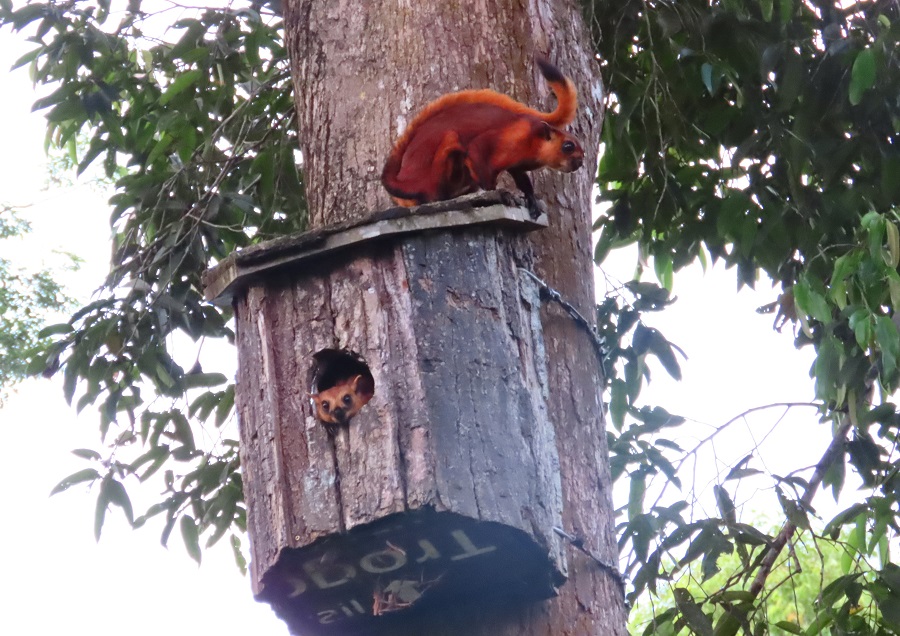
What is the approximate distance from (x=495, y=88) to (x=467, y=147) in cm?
30

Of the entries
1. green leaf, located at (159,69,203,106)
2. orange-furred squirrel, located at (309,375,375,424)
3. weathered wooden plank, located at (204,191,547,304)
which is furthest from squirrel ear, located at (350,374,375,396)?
green leaf, located at (159,69,203,106)

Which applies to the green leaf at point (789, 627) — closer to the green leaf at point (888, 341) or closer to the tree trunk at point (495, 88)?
the green leaf at point (888, 341)

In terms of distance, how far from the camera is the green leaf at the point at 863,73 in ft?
10.3

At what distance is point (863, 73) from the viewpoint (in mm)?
3146

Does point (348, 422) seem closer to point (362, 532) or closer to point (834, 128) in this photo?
point (362, 532)

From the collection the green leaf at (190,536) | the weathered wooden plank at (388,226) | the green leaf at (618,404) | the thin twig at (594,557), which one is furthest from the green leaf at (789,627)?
the green leaf at (190,536)

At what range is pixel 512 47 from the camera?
9.43ft

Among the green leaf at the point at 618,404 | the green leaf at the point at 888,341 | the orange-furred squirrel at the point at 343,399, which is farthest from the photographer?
the green leaf at the point at 618,404

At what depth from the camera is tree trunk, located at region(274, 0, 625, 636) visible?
2457mm

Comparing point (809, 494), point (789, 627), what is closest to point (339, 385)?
point (789, 627)

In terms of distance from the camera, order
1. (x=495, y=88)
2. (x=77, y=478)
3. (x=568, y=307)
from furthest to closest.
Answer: (x=77, y=478) → (x=495, y=88) → (x=568, y=307)

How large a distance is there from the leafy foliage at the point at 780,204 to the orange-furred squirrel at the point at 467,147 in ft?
2.95

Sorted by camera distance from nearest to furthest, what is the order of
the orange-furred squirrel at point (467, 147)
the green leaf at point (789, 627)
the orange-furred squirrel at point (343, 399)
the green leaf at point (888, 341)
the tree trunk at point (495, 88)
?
1. the orange-furred squirrel at point (343, 399)
2. the tree trunk at point (495, 88)
3. the orange-furred squirrel at point (467, 147)
4. the green leaf at point (888, 341)
5. the green leaf at point (789, 627)

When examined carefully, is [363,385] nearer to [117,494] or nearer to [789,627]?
[789,627]
